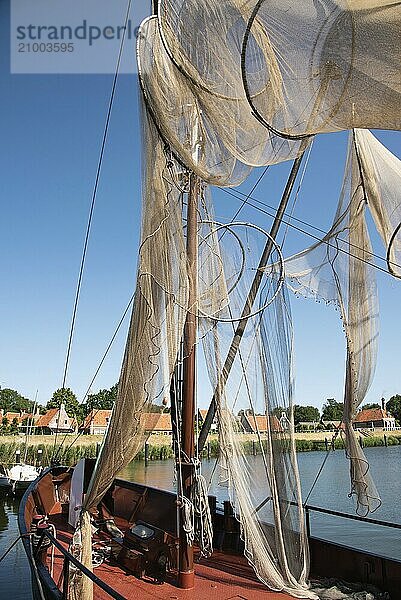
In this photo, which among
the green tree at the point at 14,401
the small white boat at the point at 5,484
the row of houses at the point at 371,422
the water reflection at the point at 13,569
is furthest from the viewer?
the green tree at the point at 14,401

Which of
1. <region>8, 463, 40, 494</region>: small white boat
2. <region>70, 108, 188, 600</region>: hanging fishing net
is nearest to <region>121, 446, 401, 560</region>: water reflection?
<region>70, 108, 188, 600</region>: hanging fishing net

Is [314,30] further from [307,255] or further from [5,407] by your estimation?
[5,407]

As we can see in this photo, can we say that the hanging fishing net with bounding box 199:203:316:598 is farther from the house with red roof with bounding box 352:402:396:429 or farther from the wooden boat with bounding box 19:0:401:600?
the house with red roof with bounding box 352:402:396:429

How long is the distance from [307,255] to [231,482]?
3113 millimetres

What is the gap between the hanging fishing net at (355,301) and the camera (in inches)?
251

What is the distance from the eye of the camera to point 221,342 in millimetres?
5332

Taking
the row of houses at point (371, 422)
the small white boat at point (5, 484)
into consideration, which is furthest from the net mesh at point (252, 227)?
the small white boat at point (5, 484)

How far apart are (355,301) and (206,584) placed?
3440mm

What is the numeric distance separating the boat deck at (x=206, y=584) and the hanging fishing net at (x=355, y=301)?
1.62 meters

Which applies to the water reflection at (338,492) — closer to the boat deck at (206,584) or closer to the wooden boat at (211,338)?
the wooden boat at (211,338)

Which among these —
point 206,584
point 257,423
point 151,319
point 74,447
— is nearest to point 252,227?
point 151,319

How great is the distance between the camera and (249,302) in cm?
548

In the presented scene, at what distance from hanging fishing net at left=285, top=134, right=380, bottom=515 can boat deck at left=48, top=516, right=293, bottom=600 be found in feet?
5.32

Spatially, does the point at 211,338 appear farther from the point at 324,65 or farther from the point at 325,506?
the point at 325,506
